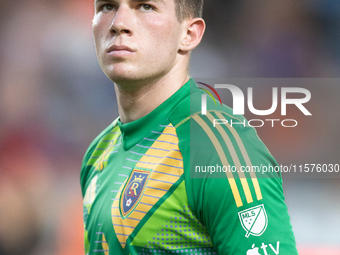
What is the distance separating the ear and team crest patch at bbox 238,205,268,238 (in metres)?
0.74

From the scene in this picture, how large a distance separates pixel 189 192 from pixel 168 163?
0.15 m

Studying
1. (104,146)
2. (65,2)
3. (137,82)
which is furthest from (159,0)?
(65,2)

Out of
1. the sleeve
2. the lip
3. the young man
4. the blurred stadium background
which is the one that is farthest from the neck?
the blurred stadium background

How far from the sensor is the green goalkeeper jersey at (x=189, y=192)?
1.16 meters

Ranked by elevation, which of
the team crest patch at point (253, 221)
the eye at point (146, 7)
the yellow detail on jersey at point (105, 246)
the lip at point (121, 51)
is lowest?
the yellow detail on jersey at point (105, 246)

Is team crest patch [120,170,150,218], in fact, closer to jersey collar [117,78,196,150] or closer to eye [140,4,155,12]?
jersey collar [117,78,196,150]

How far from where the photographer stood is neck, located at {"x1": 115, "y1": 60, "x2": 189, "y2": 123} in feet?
5.06

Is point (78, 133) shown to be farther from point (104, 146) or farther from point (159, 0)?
point (159, 0)

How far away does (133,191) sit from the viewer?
4.60 feet

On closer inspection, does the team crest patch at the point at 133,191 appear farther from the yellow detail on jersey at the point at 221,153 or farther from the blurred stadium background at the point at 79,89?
Answer: the blurred stadium background at the point at 79,89

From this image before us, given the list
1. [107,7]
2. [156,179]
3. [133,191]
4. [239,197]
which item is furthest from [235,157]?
[107,7]

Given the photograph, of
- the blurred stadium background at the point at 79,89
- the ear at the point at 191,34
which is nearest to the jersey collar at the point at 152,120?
the ear at the point at 191,34

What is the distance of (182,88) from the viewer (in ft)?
5.08

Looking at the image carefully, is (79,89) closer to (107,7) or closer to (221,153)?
(107,7)
